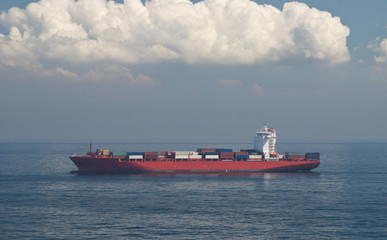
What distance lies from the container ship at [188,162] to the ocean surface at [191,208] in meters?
6.01

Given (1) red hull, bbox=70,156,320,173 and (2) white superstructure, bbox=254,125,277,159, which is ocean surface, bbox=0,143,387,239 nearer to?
(1) red hull, bbox=70,156,320,173

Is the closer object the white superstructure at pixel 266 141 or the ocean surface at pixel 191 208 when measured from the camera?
the ocean surface at pixel 191 208

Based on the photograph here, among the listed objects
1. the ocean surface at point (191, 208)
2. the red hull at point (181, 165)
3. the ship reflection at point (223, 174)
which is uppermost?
the red hull at point (181, 165)

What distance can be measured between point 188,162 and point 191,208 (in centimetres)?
3991

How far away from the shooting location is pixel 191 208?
2248 inches

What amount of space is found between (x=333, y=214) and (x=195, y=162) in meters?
46.5

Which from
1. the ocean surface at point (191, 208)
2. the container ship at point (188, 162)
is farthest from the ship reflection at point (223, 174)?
the ocean surface at point (191, 208)

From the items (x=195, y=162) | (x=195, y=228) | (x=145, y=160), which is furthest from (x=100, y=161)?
(x=195, y=228)

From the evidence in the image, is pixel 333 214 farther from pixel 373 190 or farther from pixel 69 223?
pixel 69 223

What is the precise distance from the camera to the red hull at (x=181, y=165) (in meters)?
93.0

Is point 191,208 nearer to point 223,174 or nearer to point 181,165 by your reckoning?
point 223,174

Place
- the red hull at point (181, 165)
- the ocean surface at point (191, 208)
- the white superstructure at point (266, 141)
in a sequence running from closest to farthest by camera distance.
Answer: the ocean surface at point (191, 208) → the red hull at point (181, 165) → the white superstructure at point (266, 141)

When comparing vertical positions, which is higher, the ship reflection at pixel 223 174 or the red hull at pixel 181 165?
the red hull at pixel 181 165

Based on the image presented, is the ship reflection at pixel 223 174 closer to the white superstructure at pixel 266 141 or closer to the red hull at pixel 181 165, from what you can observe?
the red hull at pixel 181 165
